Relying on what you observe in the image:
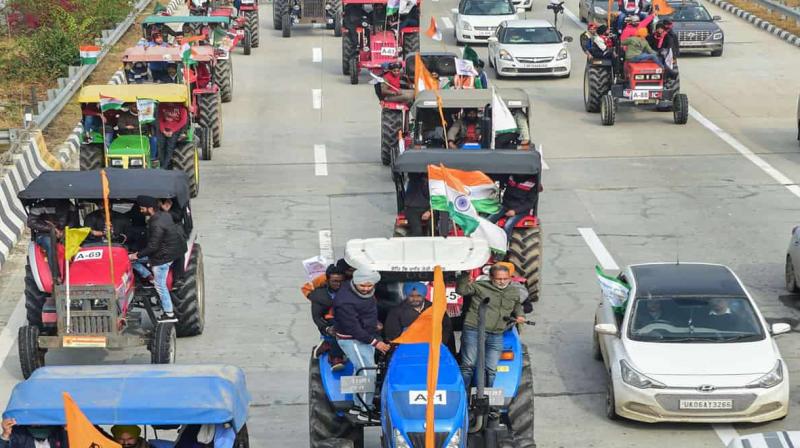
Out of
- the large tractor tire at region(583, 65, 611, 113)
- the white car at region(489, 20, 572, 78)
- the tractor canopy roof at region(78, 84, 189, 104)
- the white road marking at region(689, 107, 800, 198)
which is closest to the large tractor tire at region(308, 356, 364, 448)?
the tractor canopy roof at region(78, 84, 189, 104)

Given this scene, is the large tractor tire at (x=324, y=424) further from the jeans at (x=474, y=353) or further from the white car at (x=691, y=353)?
the white car at (x=691, y=353)

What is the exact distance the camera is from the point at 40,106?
28.4 metres

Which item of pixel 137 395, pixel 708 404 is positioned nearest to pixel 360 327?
pixel 137 395

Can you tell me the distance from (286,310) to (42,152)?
25.9ft

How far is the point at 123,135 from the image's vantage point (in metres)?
24.5

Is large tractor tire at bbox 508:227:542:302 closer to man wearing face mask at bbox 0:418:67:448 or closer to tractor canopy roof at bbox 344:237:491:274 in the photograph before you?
tractor canopy roof at bbox 344:237:491:274

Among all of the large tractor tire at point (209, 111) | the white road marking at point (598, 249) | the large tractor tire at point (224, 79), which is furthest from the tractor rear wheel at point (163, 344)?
the large tractor tire at point (224, 79)

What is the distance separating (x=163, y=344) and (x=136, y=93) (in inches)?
313

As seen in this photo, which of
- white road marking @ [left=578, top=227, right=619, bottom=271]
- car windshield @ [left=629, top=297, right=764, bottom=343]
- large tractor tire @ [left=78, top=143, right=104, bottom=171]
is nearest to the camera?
car windshield @ [left=629, top=297, right=764, bottom=343]

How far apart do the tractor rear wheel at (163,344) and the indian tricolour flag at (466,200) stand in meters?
3.12

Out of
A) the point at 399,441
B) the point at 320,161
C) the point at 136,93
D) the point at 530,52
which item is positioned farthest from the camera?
the point at 530,52

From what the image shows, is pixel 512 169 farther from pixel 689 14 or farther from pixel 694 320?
pixel 689 14

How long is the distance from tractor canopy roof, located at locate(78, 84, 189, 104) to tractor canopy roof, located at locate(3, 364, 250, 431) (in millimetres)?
12055

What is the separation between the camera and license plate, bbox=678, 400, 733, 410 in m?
15.4
